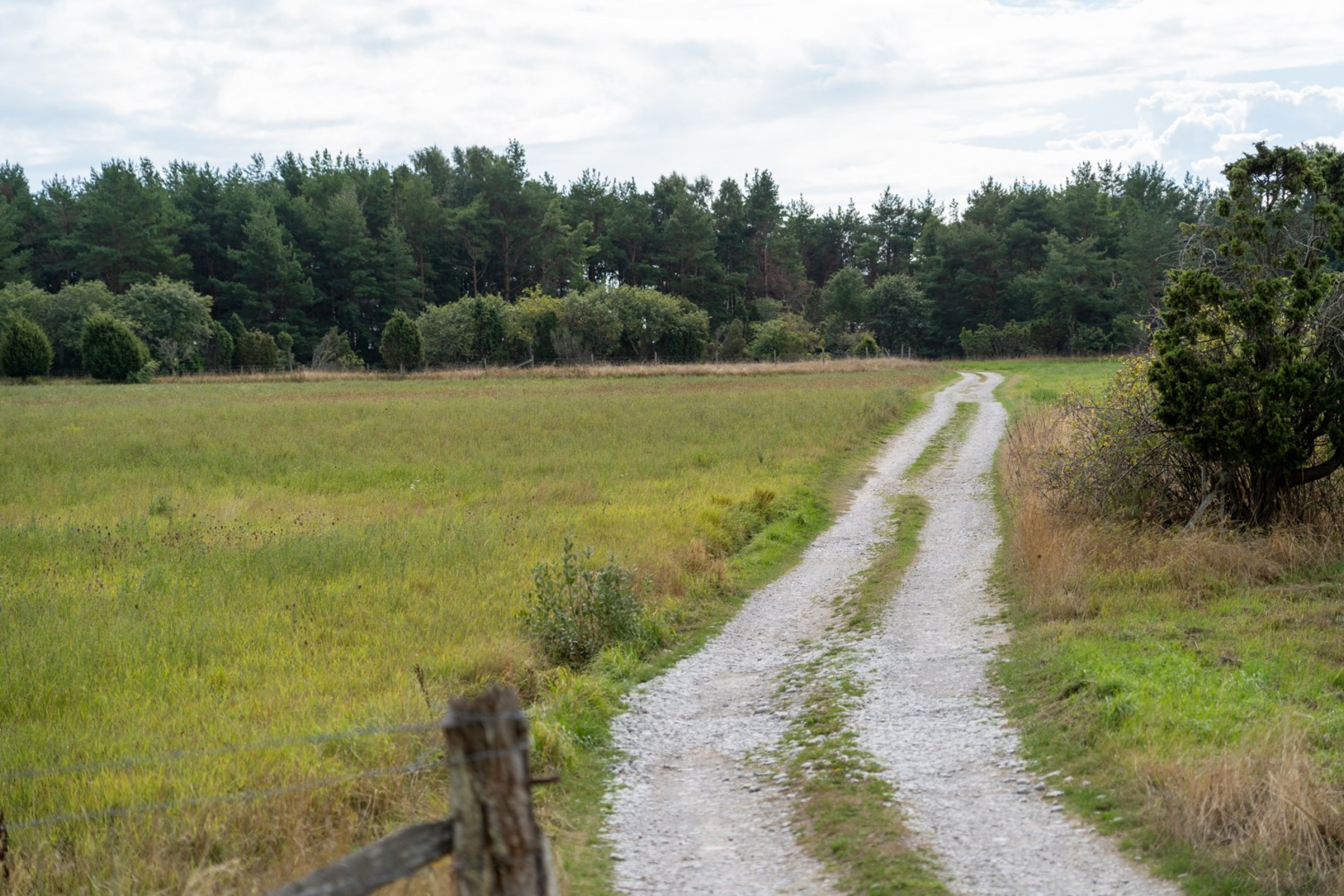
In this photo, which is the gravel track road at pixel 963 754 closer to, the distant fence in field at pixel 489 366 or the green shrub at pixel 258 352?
the distant fence in field at pixel 489 366

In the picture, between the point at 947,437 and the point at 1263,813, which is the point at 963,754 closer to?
the point at 1263,813

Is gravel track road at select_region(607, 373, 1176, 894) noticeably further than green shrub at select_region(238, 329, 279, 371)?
No

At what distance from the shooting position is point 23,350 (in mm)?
64375

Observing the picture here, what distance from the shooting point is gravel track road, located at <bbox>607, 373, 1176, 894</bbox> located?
6.05 metres

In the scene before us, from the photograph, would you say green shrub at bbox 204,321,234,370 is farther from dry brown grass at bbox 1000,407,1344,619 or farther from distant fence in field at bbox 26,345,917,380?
dry brown grass at bbox 1000,407,1344,619

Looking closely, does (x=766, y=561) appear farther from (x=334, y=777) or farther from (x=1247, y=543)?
(x=334, y=777)

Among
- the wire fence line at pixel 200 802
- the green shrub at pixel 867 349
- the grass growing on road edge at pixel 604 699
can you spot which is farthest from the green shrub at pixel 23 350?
the wire fence line at pixel 200 802

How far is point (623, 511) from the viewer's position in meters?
17.8

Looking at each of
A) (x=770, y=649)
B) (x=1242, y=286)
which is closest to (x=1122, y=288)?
(x=1242, y=286)

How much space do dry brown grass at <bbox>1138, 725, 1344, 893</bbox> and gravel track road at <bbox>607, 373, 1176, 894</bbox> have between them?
1.59 ft

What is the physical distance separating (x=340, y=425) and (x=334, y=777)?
27.6m

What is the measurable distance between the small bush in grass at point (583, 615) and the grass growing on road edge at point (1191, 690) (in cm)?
387

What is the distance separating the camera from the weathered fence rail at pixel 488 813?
3.74 meters

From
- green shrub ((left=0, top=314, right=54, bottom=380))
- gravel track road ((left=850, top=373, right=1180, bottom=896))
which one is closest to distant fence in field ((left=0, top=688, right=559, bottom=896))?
gravel track road ((left=850, top=373, right=1180, bottom=896))
